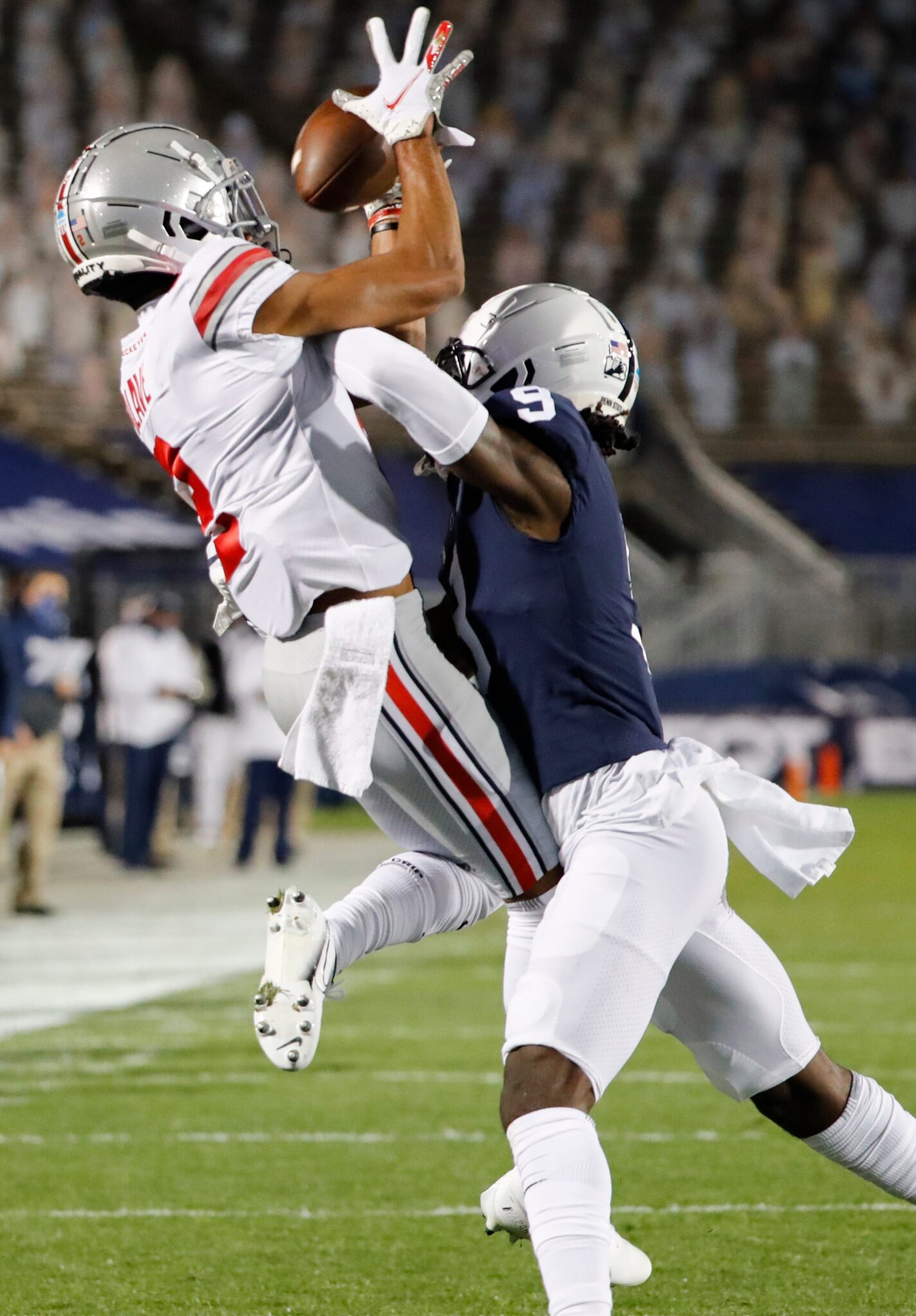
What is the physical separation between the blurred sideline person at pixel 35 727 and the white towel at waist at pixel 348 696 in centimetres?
762

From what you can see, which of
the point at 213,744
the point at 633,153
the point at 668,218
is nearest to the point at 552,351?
the point at 213,744

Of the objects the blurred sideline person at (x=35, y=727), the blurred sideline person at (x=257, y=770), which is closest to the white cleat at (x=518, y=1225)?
the blurred sideline person at (x=35, y=727)

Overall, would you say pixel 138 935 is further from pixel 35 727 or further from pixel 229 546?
pixel 229 546

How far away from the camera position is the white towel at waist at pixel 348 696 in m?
3.07

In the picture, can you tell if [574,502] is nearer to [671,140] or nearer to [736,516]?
[736,516]

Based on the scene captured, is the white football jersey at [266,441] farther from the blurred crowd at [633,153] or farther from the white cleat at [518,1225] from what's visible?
the blurred crowd at [633,153]

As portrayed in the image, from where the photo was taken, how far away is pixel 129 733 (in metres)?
13.2

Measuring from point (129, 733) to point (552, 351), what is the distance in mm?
10191

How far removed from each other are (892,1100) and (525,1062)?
0.84 m

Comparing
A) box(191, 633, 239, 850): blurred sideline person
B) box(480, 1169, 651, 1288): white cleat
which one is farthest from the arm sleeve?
box(191, 633, 239, 850): blurred sideline person

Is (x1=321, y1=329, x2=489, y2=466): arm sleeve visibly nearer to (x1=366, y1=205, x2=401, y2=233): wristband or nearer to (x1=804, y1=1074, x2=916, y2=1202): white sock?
(x1=366, y1=205, x2=401, y2=233): wristband

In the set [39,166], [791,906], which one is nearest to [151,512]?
[39,166]

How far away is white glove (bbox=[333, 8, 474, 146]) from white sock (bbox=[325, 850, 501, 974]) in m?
1.24

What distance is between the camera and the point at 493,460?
9.65ft
